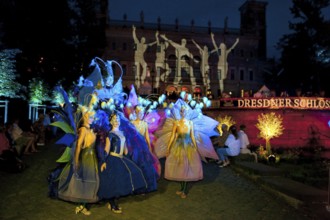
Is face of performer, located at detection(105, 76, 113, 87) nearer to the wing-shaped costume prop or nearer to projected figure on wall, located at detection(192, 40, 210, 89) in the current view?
the wing-shaped costume prop

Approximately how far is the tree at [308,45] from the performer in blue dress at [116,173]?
32.6 m

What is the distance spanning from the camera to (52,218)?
6.80m

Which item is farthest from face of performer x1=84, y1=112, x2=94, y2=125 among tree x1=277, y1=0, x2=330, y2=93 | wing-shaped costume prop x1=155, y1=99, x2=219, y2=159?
tree x1=277, y1=0, x2=330, y2=93

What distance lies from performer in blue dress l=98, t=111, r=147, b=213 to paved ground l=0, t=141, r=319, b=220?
0.46m

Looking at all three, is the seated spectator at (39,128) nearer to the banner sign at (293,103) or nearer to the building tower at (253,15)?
the banner sign at (293,103)

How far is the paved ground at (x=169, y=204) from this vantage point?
7.16 metres

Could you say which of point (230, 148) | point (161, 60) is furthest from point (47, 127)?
point (161, 60)

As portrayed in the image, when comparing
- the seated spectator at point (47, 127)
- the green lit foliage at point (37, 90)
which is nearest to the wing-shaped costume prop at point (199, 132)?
the seated spectator at point (47, 127)

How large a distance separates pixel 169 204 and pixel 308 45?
36922 mm

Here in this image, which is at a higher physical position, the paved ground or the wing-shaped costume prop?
the wing-shaped costume prop

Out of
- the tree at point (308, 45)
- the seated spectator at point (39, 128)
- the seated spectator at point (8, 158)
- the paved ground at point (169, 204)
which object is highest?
the tree at point (308, 45)

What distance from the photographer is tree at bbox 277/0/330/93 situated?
3675cm

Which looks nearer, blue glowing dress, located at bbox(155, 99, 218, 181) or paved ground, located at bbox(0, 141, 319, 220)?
paved ground, located at bbox(0, 141, 319, 220)

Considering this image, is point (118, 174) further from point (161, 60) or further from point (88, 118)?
point (161, 60)
